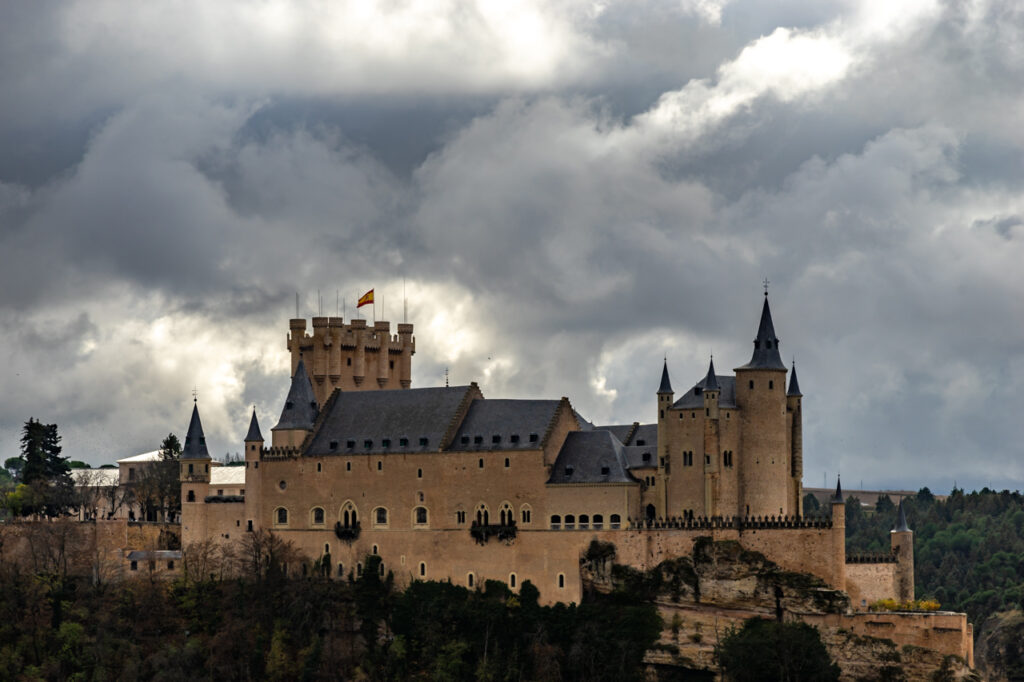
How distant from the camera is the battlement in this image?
365 ft

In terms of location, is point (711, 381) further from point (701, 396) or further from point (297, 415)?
point (297, 415)

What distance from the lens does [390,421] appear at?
122688 millimetres

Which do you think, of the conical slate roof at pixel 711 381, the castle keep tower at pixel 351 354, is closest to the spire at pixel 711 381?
the conical slate roof at pixel 711 381

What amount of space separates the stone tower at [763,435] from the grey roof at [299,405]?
2960 centimetres

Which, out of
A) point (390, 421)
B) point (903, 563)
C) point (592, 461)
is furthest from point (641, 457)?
point (903, 563)

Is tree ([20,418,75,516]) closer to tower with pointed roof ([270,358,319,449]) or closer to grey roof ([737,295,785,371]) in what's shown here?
tower with pointed roof ([270,358,319,449])

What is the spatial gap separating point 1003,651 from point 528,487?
55.6 meters

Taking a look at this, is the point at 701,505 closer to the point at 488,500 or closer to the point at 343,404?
the point at 488,500

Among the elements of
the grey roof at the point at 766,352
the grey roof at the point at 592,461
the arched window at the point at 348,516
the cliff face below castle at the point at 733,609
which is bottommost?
the cliff face below castle at the point at 733,609

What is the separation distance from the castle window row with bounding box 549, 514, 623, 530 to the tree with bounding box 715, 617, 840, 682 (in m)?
10.5

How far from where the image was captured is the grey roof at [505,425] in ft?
386

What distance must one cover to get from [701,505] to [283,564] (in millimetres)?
27924

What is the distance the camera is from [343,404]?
4970 inches

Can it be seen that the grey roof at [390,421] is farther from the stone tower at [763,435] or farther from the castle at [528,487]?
the stone tower at [763,435]
